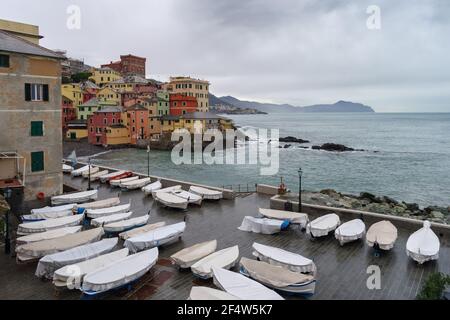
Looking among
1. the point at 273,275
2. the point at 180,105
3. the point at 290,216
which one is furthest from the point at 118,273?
the point at 180,105

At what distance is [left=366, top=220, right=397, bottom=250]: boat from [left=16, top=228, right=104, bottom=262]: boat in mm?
12033

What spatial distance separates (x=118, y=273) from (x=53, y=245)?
4.30 m

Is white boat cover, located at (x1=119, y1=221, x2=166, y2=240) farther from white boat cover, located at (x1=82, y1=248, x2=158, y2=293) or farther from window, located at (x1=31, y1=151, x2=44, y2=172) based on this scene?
window, located at (x1=31, y1=151, x2=44, y2=172)

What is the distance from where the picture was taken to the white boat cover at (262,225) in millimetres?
17641

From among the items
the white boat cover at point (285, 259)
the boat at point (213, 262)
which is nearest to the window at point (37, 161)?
the boat at point (213, 262)

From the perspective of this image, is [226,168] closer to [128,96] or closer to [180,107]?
[180,107]

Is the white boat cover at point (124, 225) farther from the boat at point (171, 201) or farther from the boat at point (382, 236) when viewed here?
the boat at point (382, 236)

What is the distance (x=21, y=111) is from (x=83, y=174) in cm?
997

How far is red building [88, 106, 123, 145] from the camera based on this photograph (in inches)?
3123

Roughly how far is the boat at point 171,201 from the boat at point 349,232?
9.37 metres

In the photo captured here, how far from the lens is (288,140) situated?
106688 mm

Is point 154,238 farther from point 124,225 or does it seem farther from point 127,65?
point 127,65

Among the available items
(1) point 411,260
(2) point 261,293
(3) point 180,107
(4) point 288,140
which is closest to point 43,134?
(2) point 261,293

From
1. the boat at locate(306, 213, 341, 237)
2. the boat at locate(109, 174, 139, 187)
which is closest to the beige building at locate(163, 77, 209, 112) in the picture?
the boat at locate(109, 174, 139, 187)
